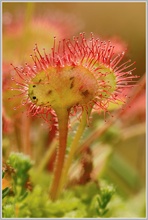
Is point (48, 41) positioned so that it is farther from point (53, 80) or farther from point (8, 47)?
point (53, 80)

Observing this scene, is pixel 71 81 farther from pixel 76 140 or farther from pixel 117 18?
pixel 117 18

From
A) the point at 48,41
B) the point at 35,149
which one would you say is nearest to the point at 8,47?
the point at 48,41

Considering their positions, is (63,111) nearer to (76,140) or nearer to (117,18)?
(76,140)

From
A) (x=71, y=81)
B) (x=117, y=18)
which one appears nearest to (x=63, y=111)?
(x=71, y=81)

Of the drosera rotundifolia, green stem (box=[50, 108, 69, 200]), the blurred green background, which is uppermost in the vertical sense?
the blurred green background

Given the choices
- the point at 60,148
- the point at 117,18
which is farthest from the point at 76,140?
the point at 117,18

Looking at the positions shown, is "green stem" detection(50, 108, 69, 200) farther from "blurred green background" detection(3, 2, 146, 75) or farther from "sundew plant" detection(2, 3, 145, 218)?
"blurred green background" detection(3, 2, 146, 75)

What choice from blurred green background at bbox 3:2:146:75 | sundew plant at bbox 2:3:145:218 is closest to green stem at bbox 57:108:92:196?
sundew plant at bbox 2:3:145:218

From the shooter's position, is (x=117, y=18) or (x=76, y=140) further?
(x=117, y=18)

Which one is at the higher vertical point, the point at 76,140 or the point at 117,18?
the point at 117,18
